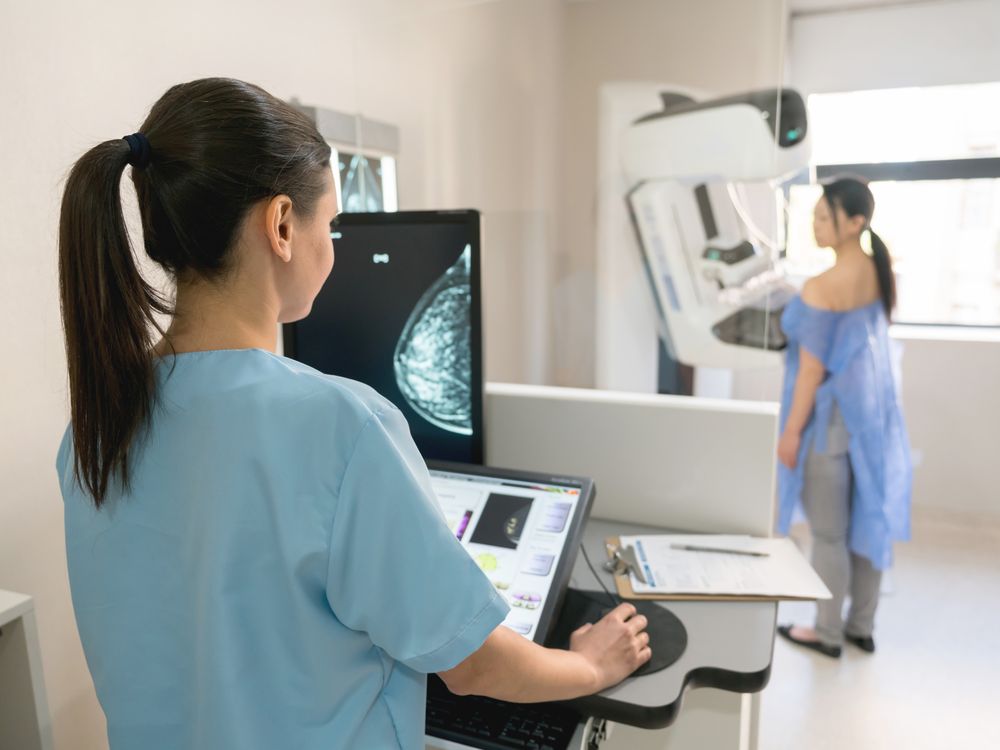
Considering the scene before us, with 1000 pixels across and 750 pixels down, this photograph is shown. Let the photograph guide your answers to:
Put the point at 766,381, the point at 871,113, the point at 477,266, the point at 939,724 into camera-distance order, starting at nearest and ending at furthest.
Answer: the point at 477,266, the point at 766,381, the point at 939,724, the point at 871,113

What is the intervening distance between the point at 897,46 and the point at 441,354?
10.5 ft

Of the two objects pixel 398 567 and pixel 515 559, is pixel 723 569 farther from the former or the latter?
pixel 398 567

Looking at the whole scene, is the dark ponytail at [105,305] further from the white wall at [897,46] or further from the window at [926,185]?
the white wall at [897,46]

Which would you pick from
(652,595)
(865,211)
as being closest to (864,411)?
(865,211)

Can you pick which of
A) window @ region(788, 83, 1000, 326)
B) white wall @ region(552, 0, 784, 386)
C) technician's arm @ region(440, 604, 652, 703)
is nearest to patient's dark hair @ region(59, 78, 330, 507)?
technician's arm @ region(440, 604, 652, 703)

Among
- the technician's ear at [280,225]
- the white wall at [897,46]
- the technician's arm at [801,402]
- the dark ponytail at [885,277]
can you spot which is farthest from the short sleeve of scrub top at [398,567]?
the white wall at [897,46]

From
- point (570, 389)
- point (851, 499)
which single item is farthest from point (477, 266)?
A: point (851, 499)

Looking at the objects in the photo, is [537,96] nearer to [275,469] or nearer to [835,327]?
[835,327]

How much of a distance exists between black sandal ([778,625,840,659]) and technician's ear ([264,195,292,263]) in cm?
234

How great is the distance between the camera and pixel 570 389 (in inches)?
59.7

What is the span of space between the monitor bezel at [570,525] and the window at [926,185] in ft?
9.62

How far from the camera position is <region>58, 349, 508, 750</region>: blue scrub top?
63cm

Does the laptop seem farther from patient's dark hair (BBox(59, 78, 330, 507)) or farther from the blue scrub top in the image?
patient's dark hair (BBox(59, 78, 330, 507))

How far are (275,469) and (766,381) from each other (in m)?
1.01
